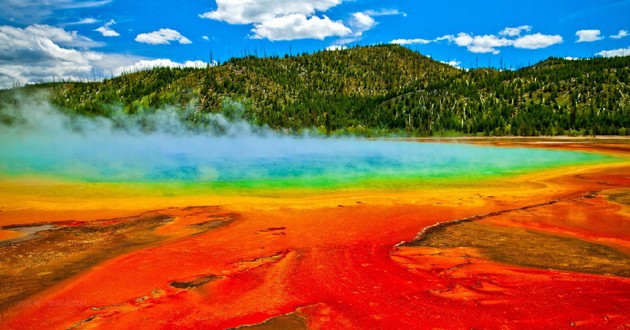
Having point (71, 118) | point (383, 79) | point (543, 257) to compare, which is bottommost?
point (543, 257)

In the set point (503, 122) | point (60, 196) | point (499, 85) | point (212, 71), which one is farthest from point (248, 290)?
point (212, 71)

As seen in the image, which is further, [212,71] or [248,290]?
[212,71]

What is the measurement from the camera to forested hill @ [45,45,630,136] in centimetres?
9856

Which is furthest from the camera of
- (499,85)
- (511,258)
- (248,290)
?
(499,85)

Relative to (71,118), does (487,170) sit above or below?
below

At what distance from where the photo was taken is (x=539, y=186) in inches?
752

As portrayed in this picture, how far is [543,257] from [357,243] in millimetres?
4003

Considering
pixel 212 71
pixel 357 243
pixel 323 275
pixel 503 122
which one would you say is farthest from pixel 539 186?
pixel 212 71

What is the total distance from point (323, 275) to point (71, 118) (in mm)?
170134

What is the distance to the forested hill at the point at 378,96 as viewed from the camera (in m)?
98.6

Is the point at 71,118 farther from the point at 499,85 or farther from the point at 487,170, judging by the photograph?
the point at 487,170

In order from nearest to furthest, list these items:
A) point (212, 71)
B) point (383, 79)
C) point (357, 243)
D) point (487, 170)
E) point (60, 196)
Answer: point (357, 243)
point (60, 196)
point (487, 170)
point (212, 71)
point (383, 79)

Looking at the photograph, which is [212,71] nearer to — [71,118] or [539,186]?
[71,118]

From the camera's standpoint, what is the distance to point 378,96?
14600 centimetres
